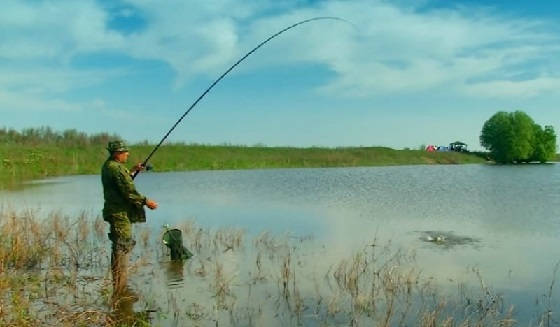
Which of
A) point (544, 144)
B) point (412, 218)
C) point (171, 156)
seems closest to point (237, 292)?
point (412, 218)

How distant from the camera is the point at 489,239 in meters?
13.3

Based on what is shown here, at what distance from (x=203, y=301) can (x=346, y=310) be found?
1948mm

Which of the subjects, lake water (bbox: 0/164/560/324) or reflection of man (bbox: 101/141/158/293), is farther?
lake water (bbox: 0/164/560/324)

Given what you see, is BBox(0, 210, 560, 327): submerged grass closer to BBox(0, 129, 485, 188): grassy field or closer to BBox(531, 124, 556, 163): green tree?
BBox(0, 129, 485, 188): grassy field

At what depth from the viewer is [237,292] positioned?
27.5ft

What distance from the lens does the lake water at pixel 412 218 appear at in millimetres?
10203

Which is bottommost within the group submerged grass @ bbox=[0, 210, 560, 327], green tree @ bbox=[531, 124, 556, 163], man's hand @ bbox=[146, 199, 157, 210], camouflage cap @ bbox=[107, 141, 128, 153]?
submerged grass @ bbox=[0, 210, 560, 327]

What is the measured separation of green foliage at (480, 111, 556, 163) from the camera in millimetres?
83188

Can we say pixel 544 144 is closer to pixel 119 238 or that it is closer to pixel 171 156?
pixel 171 156

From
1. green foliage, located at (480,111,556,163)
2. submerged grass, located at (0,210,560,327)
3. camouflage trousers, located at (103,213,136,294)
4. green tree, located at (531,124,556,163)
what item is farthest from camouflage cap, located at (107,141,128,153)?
green tree, located at (531,124,556,163)

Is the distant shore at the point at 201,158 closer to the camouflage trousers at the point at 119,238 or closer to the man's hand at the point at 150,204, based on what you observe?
the camouflage trousers at the point at 119,238

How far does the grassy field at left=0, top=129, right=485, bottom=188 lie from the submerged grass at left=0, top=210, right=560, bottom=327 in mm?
24431

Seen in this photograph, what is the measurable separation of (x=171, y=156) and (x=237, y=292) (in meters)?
49.9

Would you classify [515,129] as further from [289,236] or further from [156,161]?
[289,236]
